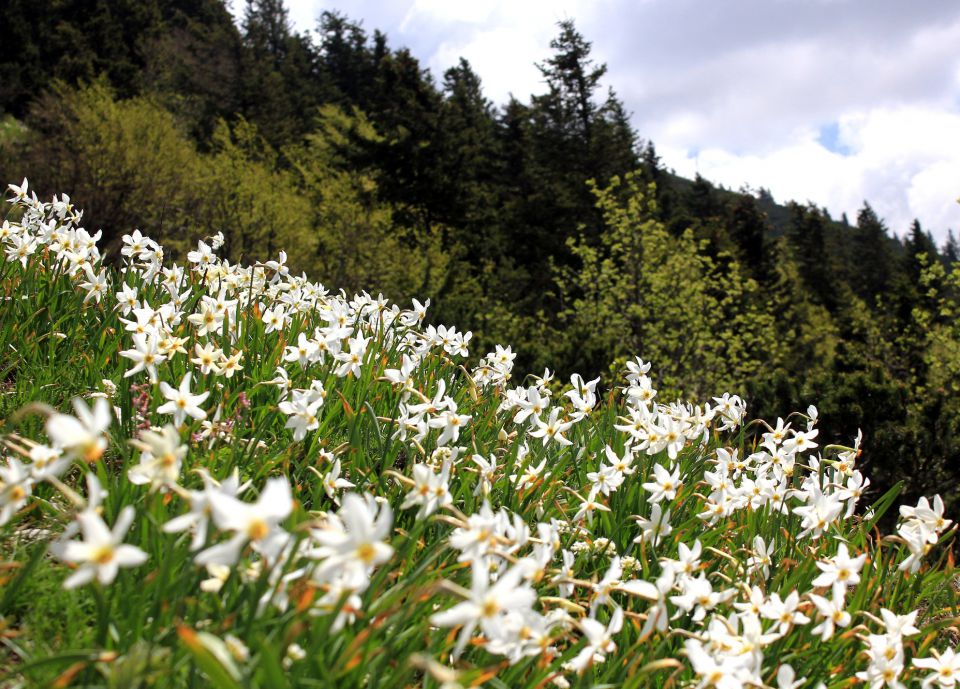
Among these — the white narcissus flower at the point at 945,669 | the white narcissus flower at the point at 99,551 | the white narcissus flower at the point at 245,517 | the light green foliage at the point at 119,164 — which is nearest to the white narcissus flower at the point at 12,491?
the white narcissus flower at the point at 99,551

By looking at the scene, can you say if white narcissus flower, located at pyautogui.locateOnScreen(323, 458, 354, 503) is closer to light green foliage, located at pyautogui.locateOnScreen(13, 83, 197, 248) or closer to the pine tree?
light green foliage, located at pyautogui.locateOnScreen(13, 83, 197, 248)

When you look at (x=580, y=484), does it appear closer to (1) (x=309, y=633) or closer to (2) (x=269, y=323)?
(1) (x=309, y=633)

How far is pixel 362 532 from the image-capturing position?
3.86 feet

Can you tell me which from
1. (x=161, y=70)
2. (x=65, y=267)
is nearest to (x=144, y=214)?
(x=65, y=267)

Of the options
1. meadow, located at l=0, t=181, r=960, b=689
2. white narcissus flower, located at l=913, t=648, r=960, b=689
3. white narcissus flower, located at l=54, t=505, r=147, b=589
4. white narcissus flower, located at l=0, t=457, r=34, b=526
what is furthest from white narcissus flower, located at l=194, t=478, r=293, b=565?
white narcissus flower, located at l=913, t=648, r=960, b=689

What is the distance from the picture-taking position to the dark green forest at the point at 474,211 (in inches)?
465

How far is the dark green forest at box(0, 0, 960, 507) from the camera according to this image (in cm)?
1180

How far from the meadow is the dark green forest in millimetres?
2061

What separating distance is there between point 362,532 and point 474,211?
2557 cm

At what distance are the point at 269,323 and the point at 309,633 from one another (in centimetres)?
231

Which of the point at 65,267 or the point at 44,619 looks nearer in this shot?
the point at 44,619

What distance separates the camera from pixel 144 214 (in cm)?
1742

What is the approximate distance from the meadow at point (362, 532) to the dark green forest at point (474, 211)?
2061 millimetres

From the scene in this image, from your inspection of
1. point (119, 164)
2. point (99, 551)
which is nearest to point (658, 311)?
point (119, 164)
